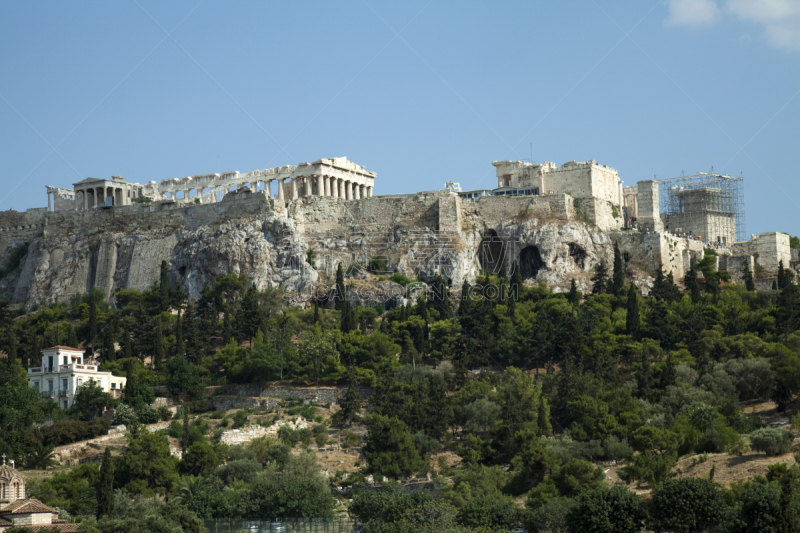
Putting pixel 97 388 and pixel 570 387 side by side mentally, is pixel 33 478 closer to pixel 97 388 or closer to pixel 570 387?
pixel 97 388

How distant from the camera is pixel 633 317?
73.0m

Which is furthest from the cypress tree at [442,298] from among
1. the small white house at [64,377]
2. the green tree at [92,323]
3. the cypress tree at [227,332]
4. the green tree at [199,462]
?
the green tree at [199,462]

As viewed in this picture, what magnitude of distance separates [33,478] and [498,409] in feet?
75.9

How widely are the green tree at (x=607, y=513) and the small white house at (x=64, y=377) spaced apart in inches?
1299

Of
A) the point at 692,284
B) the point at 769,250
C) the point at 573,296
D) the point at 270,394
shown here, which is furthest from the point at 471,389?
the point at 769,250

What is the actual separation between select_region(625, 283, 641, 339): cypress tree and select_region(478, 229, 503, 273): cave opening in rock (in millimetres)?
14920

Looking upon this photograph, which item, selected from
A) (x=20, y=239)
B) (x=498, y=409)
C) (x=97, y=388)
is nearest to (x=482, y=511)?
(x=498, y=409)

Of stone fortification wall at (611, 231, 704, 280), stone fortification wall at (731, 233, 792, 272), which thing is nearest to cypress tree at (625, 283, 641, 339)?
stone fortification wall at (611, 231, 704, 280)

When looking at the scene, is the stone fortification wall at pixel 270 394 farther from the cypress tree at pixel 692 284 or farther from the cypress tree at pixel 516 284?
the cypress tree at pixel 692 284

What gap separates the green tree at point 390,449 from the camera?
60.4 meters

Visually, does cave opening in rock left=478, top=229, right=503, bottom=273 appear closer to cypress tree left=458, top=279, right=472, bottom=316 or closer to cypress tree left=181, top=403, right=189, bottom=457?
cypress tree left=458, top=279, right=472, bottom=316

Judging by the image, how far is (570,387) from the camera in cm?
6456

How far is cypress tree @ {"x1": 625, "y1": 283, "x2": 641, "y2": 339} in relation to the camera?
7238 cm

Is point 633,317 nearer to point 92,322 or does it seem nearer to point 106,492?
point 106,492
